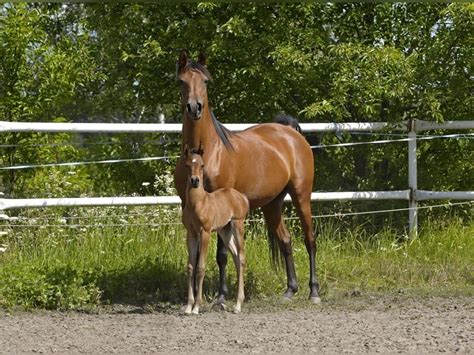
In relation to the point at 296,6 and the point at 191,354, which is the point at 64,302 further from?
the point at 296,6

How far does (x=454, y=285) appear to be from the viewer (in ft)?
31.6

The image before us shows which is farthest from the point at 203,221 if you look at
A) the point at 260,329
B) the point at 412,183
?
the point at 412,183

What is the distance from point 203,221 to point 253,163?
1.15 metres

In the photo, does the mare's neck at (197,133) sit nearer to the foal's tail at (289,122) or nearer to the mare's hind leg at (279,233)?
the mare's hind leg at (279,233)

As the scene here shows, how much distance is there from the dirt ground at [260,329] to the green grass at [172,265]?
1.18ft

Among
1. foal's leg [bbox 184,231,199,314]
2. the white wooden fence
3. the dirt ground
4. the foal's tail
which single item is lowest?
the dirt ground

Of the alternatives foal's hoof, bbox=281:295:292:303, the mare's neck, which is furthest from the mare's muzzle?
foal's hoof, bbox=281:295:292:303

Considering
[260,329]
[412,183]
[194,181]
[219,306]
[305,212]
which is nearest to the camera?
[260,329]

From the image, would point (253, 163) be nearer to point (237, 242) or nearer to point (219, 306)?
point (237, 242)

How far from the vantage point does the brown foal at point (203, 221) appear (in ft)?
26.7

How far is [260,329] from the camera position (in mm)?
7242

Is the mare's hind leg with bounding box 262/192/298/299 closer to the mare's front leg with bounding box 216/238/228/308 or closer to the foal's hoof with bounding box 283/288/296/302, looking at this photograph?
the foal's hoof with bounding box 283/288/296/302

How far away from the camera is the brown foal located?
812cm

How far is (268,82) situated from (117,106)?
2601mm
